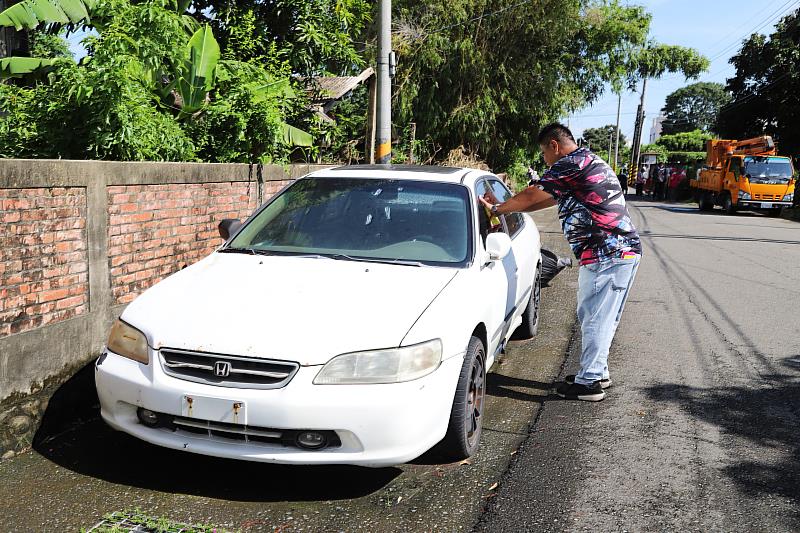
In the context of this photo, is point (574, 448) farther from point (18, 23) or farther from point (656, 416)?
point (18, 23)

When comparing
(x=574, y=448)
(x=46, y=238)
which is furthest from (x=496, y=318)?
(x=46, y=238)

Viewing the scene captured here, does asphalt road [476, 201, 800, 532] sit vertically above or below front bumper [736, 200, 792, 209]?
below

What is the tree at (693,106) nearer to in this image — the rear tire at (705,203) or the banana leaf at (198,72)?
the rear tire at (705,203)

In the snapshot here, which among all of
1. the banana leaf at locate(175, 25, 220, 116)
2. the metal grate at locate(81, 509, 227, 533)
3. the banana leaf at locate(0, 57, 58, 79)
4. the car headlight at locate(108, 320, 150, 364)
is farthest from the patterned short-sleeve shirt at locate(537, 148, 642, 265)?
the banana leaf at locate(0, 57, 58, 79)

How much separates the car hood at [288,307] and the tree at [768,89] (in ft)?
128

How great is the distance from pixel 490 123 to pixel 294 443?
77.8 ft

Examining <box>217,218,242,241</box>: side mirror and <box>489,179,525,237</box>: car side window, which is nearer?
<box>217,218,242,241</box>: side mirror

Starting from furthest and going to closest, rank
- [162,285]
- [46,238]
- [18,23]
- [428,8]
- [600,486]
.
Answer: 1. [428,8]
2. [18,23]
3. [46,238]
4. [162,285]
5. [600,486]

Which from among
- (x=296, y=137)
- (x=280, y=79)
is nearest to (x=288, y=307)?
(x=280, y=79)

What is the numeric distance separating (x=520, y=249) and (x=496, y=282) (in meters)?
1.23

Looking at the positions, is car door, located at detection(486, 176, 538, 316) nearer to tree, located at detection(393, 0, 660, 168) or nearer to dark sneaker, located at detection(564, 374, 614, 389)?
dark sneaker, located at detection(564, 374, 614, 389)

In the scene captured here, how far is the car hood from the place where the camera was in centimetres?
344

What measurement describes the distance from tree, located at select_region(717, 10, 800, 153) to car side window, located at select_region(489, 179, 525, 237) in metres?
36.3

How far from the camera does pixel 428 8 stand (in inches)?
984
